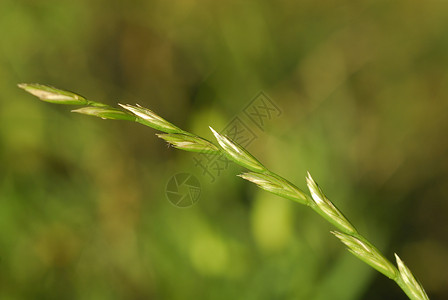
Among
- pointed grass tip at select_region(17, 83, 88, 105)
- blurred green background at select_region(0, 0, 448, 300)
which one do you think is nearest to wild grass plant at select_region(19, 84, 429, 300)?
pointed grass tip at select_region(17, 83, 88, 105)

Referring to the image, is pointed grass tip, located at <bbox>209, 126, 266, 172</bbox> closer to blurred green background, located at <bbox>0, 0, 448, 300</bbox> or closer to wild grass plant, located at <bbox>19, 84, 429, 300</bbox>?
wild grass plant, located at <bbox>19, 84, 429, 300</bbox>

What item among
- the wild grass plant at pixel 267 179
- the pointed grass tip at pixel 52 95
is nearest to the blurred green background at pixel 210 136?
the wild grass plant at pixel 267 179

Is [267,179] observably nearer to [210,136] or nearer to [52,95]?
[52,95]

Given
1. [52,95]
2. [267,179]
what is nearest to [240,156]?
[267,179]

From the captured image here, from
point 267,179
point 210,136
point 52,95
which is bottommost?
point 210,136

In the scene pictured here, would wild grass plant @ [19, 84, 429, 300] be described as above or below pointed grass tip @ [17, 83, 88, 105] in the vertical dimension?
above
